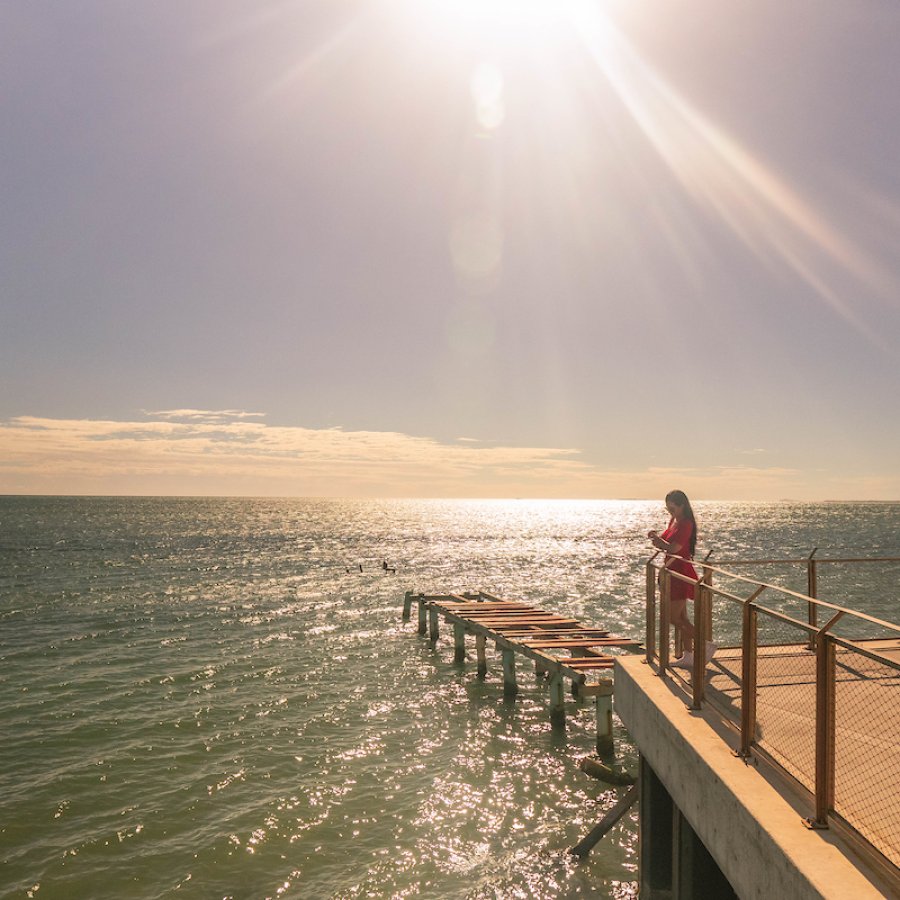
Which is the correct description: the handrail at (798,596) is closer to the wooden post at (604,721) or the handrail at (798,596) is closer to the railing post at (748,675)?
the railing post at (748,675)

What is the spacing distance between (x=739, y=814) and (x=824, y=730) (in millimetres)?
849

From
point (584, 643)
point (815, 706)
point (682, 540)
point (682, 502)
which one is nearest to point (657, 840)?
point (682, 540)

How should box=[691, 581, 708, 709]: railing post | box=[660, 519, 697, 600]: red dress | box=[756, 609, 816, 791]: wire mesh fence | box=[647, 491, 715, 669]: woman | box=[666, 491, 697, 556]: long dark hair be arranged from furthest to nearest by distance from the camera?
box=[666, 491, 697, 556]: long dark hair < box=[660, 519, 697, 600]: red dress < box=[647, 491, 715, 669]: woman < box=[691, 581, 708, 709]: railing post < box=[756, 609, 816, 791]: wire mesh fence

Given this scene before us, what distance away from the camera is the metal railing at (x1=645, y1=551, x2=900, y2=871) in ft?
12.9

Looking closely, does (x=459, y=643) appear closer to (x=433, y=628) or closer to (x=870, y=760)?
(x=433, y=628)

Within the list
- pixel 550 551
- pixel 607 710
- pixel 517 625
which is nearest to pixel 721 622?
pixel 517 625

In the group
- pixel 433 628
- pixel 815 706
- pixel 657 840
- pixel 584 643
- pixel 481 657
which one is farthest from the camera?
pixel 433 628

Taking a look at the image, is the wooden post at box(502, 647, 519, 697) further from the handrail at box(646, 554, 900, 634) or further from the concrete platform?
the handrail at box(646, 554, 900, 634)

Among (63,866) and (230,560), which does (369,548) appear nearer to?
(230,560)

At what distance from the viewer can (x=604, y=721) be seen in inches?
508

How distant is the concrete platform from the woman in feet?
2.53

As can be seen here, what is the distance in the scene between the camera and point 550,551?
254 feet

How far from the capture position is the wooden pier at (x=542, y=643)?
13.1 metres

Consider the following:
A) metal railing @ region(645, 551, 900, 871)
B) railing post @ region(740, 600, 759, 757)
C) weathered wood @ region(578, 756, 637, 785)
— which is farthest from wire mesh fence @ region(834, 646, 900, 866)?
weathered wood @ region(578, 756, 637, 785)
